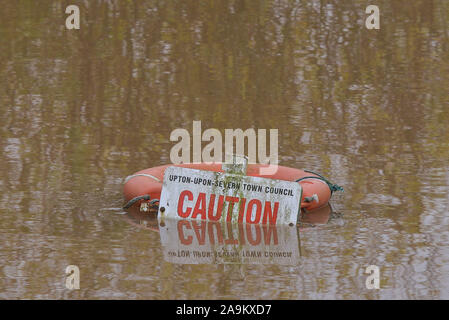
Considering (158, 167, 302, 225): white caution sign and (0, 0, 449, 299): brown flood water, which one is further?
(158, 167, 302, 225): white caution sign

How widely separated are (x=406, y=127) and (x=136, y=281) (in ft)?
19.3

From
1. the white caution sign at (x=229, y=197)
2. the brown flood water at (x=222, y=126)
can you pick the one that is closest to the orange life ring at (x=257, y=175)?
the brown flood water at (x=222, y=126)

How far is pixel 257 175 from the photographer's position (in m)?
9.99

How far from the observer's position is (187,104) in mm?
13641

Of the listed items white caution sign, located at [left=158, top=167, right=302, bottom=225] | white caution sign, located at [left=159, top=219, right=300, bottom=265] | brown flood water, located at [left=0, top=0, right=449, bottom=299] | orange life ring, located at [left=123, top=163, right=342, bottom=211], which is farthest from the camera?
orange life ring, located at [left=123, top=163, right=342, bottom=211]

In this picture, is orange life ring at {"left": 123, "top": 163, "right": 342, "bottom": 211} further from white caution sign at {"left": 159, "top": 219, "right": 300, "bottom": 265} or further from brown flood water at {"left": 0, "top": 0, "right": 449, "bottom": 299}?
white caution sign at {"left": 159, "top": 219, "right": 300, "bottom": 265}

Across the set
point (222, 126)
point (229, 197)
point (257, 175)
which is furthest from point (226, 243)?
point (222, 126)

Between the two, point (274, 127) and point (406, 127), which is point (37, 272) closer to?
point (274, 127)

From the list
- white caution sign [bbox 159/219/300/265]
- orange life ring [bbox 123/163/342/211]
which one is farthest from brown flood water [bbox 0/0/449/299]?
orange life ring [bbox 123/163/342/211]

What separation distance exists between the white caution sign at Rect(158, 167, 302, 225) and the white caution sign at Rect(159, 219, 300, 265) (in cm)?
7

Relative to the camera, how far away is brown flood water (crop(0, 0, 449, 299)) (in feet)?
27.0

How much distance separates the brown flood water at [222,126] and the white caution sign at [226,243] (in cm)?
Result: 5

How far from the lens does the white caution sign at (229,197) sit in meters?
9.10

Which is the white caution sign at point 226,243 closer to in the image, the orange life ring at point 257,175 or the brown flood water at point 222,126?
the brown flood water at point 222,126
